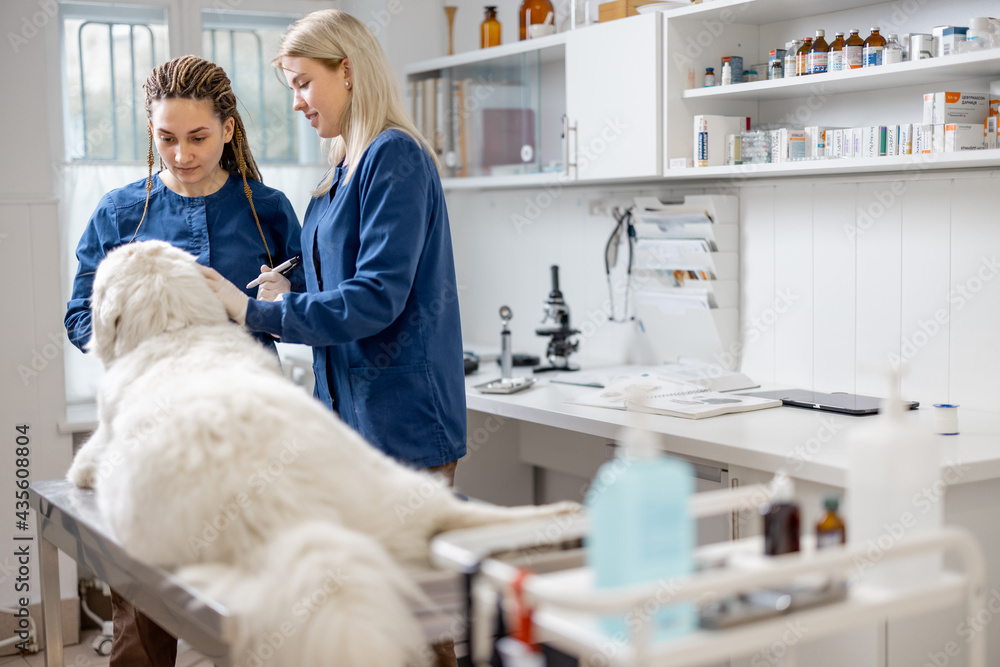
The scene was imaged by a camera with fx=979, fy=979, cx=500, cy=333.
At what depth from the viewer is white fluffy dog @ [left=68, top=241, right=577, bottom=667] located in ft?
3.70

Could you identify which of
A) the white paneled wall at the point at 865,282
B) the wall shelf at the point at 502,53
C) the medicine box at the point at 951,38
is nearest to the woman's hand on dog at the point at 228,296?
the white paneled wall at the point at 865,282

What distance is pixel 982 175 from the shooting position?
233 cm

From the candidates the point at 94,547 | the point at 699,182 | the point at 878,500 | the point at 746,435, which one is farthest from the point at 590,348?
the point at 878,500

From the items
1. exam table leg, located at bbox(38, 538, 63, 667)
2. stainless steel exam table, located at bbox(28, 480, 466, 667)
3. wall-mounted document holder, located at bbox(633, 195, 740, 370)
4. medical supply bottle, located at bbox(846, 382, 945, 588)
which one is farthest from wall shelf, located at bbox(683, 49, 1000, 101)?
exam table leg, located at bbox(38, 538, 63, 667)

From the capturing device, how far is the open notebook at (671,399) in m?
2.42

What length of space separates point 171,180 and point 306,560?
122cm

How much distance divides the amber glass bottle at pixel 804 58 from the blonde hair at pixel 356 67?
1.11m

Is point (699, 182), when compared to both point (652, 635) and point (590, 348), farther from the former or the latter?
point (652, 635)

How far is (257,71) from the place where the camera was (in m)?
3.84

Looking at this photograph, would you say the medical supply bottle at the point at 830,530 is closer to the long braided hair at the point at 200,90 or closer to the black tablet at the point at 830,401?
the black tablet at the point at 830,401

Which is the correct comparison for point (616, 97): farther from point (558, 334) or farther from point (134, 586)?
point (134, 586)

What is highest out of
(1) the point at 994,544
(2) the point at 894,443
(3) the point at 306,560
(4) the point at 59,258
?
(4) the point at 59,258

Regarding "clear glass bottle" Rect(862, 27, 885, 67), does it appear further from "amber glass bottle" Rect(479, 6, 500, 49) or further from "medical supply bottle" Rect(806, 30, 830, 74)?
"amber glass bottle" Rect(479, 6, 500, 49)

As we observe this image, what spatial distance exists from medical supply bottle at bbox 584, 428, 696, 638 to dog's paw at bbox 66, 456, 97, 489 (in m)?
1.19
